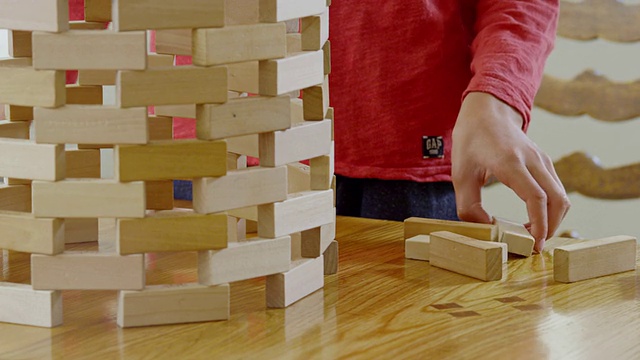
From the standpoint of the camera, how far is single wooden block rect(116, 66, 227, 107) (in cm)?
73

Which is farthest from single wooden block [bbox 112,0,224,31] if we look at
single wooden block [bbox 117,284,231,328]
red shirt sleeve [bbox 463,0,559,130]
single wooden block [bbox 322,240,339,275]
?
red shirt sleeve [bbox 463,0,559,130]

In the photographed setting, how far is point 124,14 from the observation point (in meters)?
0.71

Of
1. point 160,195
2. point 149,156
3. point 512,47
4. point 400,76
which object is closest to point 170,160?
point 149,156

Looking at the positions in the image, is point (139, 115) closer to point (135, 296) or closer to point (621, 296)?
point (135, 296)

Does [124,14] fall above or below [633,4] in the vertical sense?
below

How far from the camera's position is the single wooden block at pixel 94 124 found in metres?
0.73

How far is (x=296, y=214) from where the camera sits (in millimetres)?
851

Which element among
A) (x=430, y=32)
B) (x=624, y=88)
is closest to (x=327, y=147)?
(x=430, y=32)

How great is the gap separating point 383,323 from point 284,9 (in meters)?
0.29

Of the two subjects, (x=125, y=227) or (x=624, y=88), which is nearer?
(x=125, y=227)

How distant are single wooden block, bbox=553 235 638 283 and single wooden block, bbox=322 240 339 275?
0.76 ft

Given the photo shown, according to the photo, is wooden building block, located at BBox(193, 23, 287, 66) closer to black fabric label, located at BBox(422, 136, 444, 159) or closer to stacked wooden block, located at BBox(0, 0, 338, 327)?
stacked wooden block, located at BBox(0, 0, 338, 327)

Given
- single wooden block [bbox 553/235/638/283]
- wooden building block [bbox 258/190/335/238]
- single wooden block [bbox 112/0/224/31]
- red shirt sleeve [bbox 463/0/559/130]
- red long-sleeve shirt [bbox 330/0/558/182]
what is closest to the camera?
single wooden block [bbox 112/0/224/31]

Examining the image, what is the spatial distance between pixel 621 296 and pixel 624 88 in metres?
2.03
